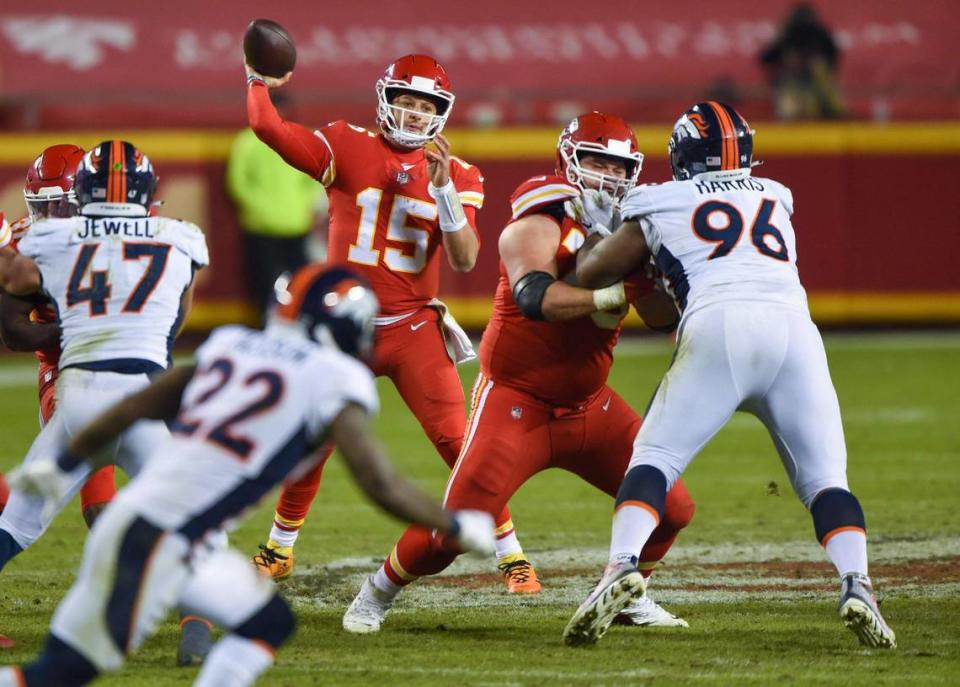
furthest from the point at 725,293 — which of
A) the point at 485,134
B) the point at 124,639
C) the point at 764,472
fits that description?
the point at 485,134

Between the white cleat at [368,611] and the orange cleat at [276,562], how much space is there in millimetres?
867

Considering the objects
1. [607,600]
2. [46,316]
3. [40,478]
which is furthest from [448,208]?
[40,478]

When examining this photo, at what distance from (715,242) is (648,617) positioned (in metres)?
1.22

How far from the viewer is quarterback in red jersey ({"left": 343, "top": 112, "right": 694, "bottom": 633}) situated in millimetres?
5105

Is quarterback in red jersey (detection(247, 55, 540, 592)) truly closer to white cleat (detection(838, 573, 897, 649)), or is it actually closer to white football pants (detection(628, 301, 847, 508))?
white football pants (detection(628, 301, 847, 508))

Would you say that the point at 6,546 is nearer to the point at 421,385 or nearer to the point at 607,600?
the point at 421,385

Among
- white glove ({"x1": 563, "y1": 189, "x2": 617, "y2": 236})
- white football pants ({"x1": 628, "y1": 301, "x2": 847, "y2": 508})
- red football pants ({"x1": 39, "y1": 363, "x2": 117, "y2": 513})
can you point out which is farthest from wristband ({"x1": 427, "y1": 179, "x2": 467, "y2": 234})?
red football pants ({"x1": 39, "y1": 363, "x2": 117, "y2": 513})

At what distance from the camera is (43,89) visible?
14.5 meters

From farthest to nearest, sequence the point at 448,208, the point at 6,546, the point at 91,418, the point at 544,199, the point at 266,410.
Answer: the point at 448,208, the point at 544,199, the point at 6,546, the point at 91,418, the point at 266,410

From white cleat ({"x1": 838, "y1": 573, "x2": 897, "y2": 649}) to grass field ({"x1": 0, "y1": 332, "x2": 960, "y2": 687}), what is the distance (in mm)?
48

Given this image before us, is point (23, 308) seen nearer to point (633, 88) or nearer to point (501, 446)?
point (501, 446)

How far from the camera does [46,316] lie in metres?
5.42

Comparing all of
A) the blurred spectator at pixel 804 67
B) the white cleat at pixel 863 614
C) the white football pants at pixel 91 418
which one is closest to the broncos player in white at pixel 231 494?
the white football pants at pixel 91 418

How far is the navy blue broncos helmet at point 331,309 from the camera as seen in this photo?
3814 millimetres
